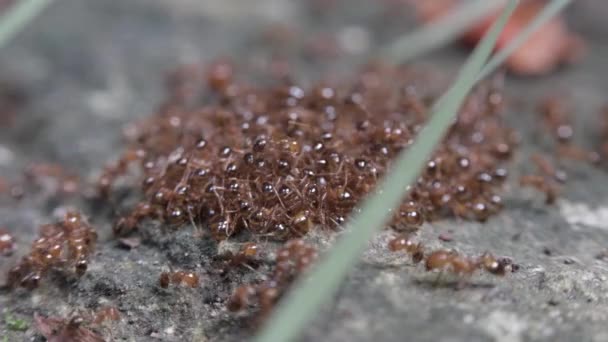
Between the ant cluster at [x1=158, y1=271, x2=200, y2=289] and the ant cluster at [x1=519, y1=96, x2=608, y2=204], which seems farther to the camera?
the ant cluster at [x1=519, y1=96, x2=608, y2=204]

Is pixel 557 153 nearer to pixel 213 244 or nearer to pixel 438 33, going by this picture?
pixel 438 33

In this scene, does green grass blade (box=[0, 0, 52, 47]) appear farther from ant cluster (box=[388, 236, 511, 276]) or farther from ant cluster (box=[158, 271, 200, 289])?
ant cluster (box=[388, 236, 511, 276])

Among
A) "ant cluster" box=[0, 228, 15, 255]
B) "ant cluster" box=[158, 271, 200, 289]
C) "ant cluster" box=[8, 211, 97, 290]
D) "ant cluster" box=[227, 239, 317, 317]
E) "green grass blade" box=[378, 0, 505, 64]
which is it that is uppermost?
"green grass blade" box=[378, 0, 505, 64]

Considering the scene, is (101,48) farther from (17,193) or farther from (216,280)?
(216,280)

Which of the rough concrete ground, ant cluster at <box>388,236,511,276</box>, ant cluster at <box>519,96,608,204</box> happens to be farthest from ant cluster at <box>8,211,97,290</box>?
ant cluster at <box>519,96,608,204</box>

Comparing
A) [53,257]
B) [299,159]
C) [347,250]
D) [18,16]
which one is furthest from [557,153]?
[18,16]

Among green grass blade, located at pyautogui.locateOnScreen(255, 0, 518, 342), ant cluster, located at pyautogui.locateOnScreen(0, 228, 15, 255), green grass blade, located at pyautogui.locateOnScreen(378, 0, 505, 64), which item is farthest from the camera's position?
green grass blade, located at pyautogui.locateOnScreen(378, 0, 505, 64)

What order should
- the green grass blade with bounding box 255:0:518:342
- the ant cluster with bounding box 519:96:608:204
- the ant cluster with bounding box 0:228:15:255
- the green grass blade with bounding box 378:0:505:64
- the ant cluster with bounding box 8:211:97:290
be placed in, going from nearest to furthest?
the green grass blade with bounding box 255:0:518:342 < the ant cluster with bounding box 8:211:97:290 < the ant cluster with bounding box 0:228:15:255 < the ant cluster with bounding box 519:96:608:204 < the green grass blade with bounding box 378:0:505:64
